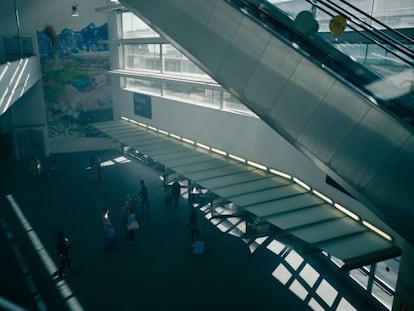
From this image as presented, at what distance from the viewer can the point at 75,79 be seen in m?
24.1

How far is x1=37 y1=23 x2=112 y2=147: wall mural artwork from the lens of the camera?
2317 centimetres

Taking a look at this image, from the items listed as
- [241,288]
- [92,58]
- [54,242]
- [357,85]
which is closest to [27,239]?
[54,242]

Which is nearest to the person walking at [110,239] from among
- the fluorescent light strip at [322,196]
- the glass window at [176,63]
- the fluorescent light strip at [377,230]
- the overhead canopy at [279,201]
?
the overhead canopy at [279,201]

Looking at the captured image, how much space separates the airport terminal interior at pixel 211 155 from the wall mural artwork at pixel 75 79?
0.28ft

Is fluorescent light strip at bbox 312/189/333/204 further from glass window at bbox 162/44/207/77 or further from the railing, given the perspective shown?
glass window at bbox 162/44/207/77

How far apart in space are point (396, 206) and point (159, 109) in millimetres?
16214

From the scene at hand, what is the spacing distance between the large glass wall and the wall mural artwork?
206 cm

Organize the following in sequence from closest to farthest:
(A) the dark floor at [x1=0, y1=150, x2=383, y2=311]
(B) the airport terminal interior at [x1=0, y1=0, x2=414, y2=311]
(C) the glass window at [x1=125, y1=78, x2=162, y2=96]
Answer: (B) the airport terminal interior at [x1=0, y1=0, x2=414, y2=311]
(A) the dark floor at [x1=0, y1=150, x2=383, y2=311]
(C) the glass window at [x1=125, y1=78, x2=162, y2=96]

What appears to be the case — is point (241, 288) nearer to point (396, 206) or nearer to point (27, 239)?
point (396, 206)

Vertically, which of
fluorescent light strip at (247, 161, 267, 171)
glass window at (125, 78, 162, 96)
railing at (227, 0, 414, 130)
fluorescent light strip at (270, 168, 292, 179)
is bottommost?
fluorescent light strip at (247, 161, 267, 171)

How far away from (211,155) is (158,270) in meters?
6.16

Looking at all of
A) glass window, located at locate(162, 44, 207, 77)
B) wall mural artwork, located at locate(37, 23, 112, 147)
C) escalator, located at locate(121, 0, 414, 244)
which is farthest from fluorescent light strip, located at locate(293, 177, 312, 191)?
wall mural artwork, located at locate(37, 23, 112, 147)

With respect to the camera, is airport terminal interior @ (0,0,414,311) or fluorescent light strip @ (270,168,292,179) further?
fluorescent light strip @ (270,168,292,179)

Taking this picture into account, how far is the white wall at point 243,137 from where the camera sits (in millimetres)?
10750
